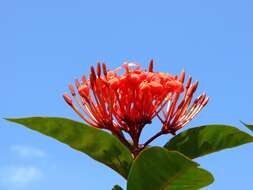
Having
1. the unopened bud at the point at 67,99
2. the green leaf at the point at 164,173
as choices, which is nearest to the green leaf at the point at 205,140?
the green leaf at the point at 164,173

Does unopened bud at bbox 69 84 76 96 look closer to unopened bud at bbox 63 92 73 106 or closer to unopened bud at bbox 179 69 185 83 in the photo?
unopened bud at bbox 63 92 73 106

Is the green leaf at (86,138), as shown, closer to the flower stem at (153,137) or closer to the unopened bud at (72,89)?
the flower stem at (153,137)

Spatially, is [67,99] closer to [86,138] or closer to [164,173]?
[86,138]

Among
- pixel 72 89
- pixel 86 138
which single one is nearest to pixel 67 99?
pixel 72 89

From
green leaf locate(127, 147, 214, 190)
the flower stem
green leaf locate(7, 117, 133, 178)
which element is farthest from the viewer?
the flower stem

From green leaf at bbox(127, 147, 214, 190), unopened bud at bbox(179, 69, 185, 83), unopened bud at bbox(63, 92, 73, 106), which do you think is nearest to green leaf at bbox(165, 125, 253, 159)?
green leaf at bbox(127, 147, 214, 190)

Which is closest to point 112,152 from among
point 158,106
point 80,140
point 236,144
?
point 80,140
